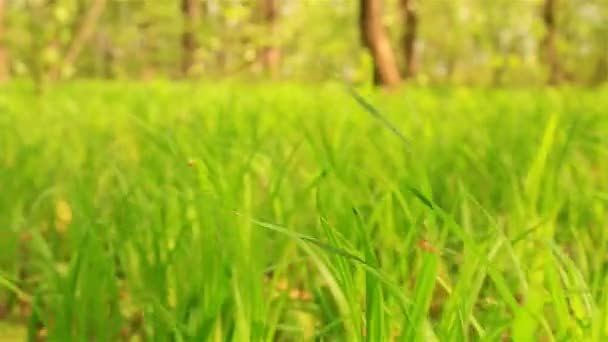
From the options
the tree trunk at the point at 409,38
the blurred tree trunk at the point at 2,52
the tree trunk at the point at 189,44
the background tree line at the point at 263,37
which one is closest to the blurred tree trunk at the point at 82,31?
the background tree line at the point at 263,37

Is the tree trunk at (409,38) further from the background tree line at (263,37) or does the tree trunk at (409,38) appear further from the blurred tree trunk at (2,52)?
the blurred tree trunk at (2,52)

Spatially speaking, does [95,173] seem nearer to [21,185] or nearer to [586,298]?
[21,185]

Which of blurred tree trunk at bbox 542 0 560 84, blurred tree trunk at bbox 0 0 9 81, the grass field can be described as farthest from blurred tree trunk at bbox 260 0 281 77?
the grass field

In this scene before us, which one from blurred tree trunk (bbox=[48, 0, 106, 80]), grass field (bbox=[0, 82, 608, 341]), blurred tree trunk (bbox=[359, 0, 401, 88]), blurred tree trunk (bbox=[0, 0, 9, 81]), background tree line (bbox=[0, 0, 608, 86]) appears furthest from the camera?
blurred tree trunk (bbox=[359, 0, 401, 88])

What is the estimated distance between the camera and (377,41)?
22.4ft

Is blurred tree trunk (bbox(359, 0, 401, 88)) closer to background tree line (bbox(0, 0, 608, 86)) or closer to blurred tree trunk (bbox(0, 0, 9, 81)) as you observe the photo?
background tree line (bbox(0, 0, 608, 86))

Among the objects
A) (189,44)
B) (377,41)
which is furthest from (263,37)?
(189,44)

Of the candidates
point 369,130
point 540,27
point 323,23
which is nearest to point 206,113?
point 369,130

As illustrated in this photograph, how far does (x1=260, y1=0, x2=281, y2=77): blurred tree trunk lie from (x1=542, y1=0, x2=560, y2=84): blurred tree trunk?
4096 mm

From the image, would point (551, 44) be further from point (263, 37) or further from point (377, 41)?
point (377, 41)

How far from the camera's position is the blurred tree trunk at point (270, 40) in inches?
384

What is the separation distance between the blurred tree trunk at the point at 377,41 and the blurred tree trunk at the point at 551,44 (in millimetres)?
4871

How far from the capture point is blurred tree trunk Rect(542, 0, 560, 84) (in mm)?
11005

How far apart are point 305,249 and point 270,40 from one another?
29.0ft
